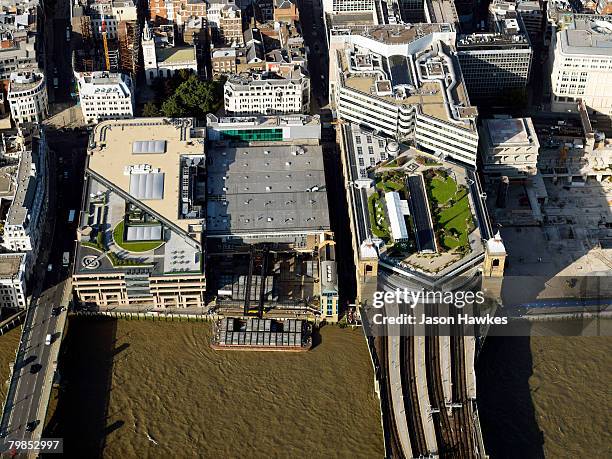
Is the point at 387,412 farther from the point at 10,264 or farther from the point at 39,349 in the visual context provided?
the point at 10,264

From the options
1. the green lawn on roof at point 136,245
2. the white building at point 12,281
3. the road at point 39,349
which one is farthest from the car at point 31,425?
the green lawn on roof at point 136,245

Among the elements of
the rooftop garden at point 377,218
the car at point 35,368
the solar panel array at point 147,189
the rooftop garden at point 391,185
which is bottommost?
the car at point 35,368

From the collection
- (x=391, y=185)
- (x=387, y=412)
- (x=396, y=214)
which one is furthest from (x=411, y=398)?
(x=391, y=185)

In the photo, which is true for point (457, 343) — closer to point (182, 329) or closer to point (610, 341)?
point (610, 341)

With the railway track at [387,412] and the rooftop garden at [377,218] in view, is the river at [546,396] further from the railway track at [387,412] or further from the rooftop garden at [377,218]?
the rooftop garden at [377,218]

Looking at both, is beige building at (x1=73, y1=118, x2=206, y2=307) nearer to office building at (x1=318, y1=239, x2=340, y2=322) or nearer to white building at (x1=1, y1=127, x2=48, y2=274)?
white building at (x1=1, y1=127, x2=48, y2=274)

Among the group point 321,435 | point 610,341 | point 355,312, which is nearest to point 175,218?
point 355,312
